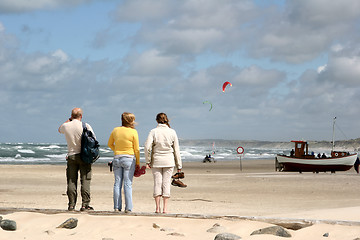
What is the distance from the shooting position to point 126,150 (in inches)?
340

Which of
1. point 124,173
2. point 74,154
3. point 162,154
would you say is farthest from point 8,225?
point 162,154

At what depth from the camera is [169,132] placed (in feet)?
28.7

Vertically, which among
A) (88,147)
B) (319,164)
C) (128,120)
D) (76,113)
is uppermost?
(76,113)

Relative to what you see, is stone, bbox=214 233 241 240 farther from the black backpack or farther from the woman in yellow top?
the black backpack

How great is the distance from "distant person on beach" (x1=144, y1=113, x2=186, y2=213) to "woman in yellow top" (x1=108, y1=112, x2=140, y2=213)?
0.78 feet

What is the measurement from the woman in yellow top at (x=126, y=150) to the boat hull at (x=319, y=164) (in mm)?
27182

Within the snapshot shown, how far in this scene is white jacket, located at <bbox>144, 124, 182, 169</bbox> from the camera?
8.66m

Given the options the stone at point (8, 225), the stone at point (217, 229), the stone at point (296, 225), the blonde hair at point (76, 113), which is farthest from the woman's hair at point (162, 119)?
the stone at point (8, 225)

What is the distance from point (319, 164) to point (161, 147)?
27.6 metres

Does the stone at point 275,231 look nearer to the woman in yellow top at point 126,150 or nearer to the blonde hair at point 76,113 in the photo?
the woman in yellow top at point 126,150

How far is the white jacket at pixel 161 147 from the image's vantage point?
8656 millimetres

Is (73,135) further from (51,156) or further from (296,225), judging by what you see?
(51,156)

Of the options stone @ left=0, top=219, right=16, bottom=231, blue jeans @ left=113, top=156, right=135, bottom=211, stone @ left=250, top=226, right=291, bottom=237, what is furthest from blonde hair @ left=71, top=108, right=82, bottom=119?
stone @ left=250, top=226, right=291, bottom=237

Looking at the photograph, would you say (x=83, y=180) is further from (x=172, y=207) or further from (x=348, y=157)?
(x=348, y=157)
